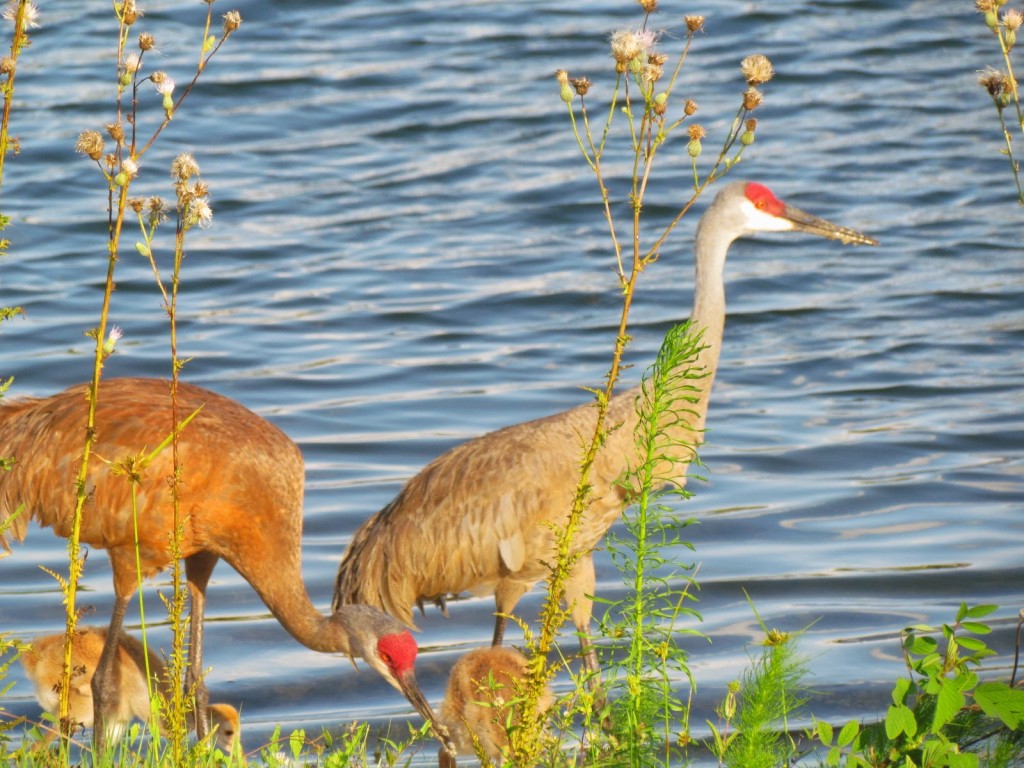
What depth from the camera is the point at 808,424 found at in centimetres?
1110

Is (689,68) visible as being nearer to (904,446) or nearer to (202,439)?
(904,446)

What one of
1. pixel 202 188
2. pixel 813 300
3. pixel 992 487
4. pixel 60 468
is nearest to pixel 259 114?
pixel 813 300

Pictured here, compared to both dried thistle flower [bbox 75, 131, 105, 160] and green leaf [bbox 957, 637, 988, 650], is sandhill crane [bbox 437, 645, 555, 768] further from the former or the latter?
dried thistle flower [bbox 75, 131, 105, 160]

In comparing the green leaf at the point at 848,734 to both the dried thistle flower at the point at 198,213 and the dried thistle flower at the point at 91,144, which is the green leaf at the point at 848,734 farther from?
the dried thistle flower at the point at 91,144

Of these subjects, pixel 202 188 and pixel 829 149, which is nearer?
pixel 202 188

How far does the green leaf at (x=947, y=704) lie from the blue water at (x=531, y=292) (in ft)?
6.98

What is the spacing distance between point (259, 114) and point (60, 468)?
11.7m

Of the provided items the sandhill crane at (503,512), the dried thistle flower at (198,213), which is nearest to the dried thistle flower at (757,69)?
the dried thistle flower at (198,213)

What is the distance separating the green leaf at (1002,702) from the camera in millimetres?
3965

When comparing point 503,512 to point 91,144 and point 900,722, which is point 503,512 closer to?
point 900,722

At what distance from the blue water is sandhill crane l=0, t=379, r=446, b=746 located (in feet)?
2.37

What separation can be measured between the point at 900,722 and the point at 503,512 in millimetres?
3493

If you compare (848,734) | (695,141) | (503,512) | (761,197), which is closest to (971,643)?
(848,734)

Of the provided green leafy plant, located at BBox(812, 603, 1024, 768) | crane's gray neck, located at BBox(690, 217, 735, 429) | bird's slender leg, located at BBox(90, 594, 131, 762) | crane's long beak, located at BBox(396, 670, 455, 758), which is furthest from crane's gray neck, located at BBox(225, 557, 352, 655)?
green leafy plant, located at BBox(812, 603, 1024, 768)
